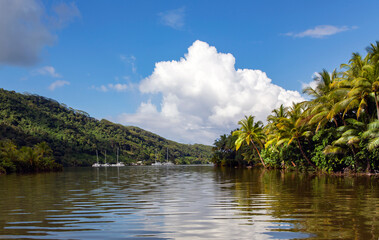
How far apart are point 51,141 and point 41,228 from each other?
140313 mm

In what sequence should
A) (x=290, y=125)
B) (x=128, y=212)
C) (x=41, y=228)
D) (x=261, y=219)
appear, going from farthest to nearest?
1. (x=290, y=125)
2. (x=128, y=212)
3. (x=261, y=219)
4. (x=41, y=228)

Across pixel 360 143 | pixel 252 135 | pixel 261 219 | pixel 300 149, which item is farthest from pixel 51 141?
pixel 261 219

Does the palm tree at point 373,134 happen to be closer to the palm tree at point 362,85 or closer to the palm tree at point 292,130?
the palm tree at point 362,85

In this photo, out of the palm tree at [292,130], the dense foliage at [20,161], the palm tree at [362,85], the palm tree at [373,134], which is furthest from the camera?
the dense foliage at [20,161]

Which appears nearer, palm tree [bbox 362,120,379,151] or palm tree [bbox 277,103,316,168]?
palm tree [bbox 362,120,379,151]

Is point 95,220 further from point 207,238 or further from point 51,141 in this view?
point 51,141

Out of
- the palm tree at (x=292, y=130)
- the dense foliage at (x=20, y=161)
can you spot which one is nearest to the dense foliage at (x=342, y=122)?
the palm tree at (x=292, y=130)

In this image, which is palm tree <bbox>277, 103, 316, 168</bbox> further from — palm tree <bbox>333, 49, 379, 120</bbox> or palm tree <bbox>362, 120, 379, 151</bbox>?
palm tree <bbox>362, 120, 379, 151</bbox>

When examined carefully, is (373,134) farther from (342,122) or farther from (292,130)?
(292,130)

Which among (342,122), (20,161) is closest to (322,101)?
(342,122)

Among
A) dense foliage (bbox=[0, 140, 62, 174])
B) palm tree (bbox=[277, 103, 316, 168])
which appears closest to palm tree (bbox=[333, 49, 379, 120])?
palm tree (bbox=[277, 103, 316, 168])

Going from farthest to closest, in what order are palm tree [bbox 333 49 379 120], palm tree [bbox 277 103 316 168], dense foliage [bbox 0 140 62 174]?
1. dense foliage [bbox 0 140 62 174]
2. palm tree [bbox 277 103 316 168]
3. palm tree [bbox 333 49 379 120]

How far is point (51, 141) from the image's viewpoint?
442 ft

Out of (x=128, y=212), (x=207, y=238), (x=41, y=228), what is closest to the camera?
(x=207, y=238)
